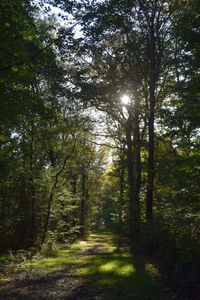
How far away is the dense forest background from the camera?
8.27 meters

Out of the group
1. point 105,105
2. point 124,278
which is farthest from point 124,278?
point 105,105

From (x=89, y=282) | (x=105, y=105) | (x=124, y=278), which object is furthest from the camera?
(x=105, y=105)

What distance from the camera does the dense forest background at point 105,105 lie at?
8.27 m

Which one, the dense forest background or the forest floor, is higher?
the dense forest background

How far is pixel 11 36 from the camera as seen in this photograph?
807 centimetres

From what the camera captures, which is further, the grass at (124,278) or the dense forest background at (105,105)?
the dense forest background at (105,105)

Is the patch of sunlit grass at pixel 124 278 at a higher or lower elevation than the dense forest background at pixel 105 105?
lower

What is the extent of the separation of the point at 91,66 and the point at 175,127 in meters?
8.07

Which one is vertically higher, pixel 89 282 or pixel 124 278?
pixel 124 278

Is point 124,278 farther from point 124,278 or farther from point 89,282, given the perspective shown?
point 89,282

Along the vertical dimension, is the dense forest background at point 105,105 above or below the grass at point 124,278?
above

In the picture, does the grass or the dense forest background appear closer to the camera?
the grass

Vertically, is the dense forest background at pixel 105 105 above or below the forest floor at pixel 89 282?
above

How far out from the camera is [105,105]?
61.6 ft
